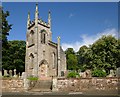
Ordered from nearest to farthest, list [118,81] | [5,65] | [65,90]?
[118,81] < [65,90] < [5,65]

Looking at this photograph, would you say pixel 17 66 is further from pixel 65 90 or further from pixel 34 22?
pixel 65 90

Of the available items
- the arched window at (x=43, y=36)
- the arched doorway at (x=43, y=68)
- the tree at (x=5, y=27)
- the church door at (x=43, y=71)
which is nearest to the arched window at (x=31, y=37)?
the arched window at (x=43, y=36)

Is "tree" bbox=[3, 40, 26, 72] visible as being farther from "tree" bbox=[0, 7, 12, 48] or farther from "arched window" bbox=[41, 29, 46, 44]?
"tree" bbox=[0, 7, 12, 48]

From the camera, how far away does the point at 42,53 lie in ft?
156

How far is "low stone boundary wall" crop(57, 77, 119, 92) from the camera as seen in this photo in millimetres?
21484

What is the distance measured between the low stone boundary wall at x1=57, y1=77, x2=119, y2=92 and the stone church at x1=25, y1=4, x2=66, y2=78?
23.2 m

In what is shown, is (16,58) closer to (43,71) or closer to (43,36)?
(43,36)

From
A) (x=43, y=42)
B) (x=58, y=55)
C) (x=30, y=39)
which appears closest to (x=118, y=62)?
(x=58, y=55)

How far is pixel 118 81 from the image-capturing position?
21062 millimetres

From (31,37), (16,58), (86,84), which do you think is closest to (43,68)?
(31,37)

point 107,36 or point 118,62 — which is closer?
point 118,62

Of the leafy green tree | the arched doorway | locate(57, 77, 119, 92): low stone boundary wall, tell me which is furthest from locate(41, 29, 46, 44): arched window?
locate(57, 77, 119, 92): low stone boundary wall

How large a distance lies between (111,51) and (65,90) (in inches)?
1051

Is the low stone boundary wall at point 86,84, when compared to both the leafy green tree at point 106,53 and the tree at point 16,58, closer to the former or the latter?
the leafy green tree at point 106,53
